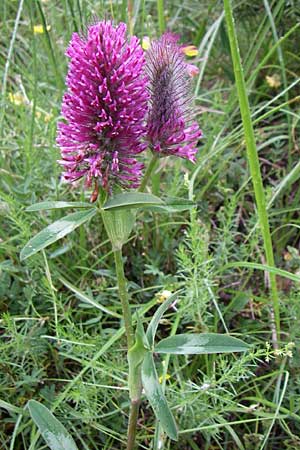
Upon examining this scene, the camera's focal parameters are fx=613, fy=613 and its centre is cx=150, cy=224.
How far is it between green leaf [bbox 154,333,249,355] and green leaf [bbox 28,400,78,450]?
0.73 feet

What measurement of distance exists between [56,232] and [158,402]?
0.30m

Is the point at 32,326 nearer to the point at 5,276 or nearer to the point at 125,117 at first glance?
the point at 5,276

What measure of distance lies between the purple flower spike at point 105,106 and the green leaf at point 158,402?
0.28 metres

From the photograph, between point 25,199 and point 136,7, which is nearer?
point 25,199

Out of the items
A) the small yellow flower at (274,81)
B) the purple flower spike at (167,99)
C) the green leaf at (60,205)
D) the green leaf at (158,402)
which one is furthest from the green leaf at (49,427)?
the small yellow flower at (274,81)

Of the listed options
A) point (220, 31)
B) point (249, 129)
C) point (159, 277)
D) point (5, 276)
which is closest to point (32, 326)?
point (5, 276)

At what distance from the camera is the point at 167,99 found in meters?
0.96

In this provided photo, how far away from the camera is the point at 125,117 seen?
0.91 m

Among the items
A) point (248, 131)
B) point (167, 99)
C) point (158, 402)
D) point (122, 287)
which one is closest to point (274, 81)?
point (248, 131)

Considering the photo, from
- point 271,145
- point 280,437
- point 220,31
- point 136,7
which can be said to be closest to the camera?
point 280,437

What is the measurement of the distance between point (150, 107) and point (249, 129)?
23 centimetres

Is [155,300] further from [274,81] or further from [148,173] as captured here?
[274,81]

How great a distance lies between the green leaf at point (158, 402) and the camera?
0.90 meters

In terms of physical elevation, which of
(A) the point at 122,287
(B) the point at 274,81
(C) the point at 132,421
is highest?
(B) the point at 274,81
